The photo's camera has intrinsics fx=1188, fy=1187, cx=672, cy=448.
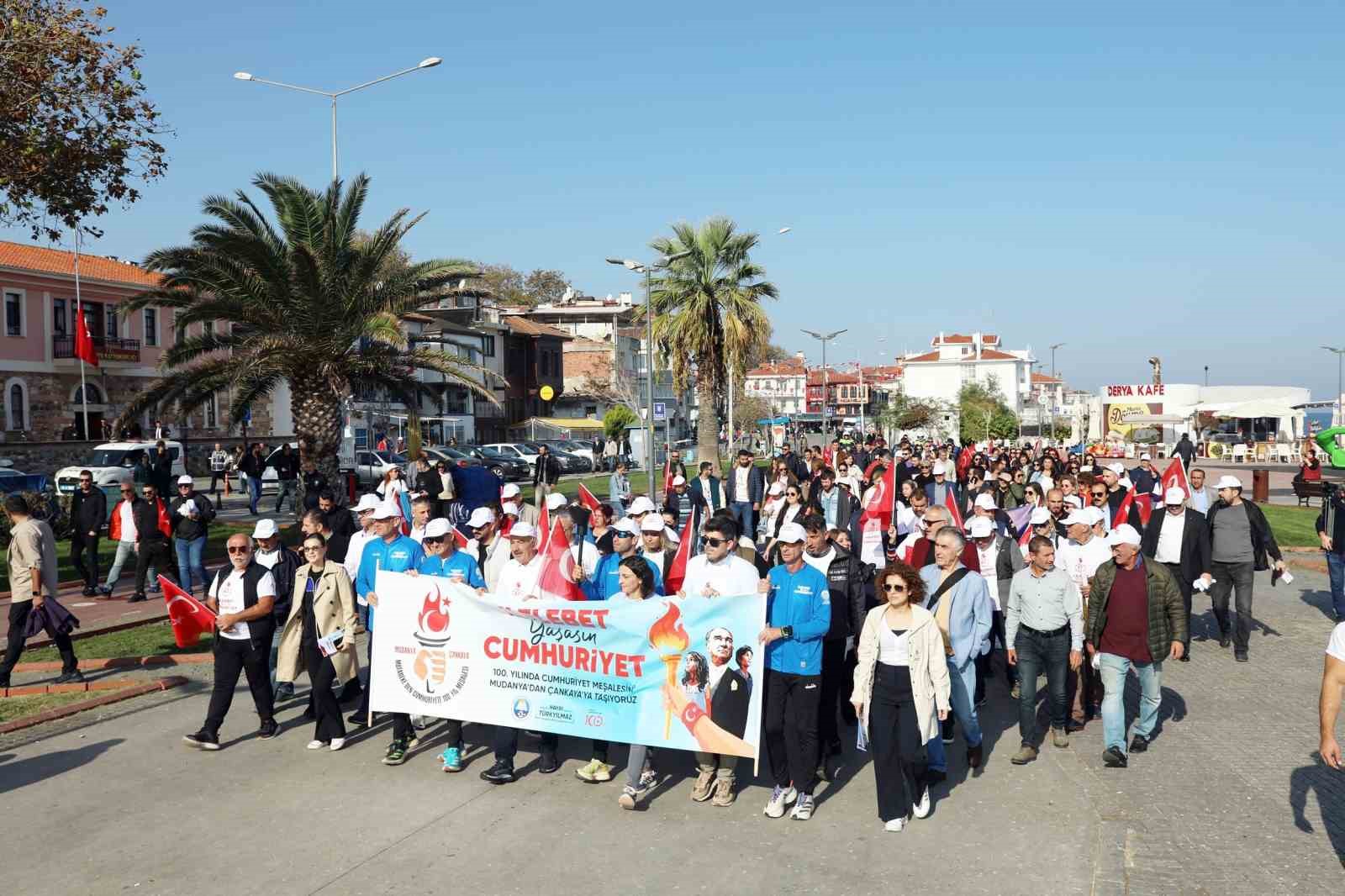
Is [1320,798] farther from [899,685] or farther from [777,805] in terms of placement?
[777,805]

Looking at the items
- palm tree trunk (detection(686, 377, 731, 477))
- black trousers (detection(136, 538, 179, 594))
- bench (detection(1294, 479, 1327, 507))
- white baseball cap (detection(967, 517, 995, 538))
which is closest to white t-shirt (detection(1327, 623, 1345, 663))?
white baseball cap (detection(967, 517, 995, 538))

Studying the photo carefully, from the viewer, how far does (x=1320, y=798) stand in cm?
748

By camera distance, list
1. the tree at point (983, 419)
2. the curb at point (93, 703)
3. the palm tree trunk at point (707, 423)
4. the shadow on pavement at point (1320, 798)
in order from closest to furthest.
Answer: the shadow on pavement at point (1320, 798), the curb at point (93, 703), the palm tree trunk at point (707, 423), the tree at point (983, 419)

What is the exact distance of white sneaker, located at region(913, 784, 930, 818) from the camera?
724 cm

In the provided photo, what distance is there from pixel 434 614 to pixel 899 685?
3447mm

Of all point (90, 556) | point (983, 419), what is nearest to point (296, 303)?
point (90, 556)

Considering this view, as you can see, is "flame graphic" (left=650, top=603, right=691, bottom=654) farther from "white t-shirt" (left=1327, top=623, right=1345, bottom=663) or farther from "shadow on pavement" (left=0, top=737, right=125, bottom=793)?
"shadow on pavement" (left=0, top=737, right=125, bottom=793)

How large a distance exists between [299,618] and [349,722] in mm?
1162

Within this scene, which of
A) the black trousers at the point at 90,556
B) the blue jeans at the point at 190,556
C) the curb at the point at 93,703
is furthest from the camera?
the black trousers at the point at 90,556

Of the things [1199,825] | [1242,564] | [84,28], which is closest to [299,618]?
[1199,825]

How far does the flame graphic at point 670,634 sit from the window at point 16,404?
150ft

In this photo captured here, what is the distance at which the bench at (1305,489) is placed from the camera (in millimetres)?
29922

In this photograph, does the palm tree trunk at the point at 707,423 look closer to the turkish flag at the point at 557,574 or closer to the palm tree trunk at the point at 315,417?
the palm tree trunk at the point at 315,417

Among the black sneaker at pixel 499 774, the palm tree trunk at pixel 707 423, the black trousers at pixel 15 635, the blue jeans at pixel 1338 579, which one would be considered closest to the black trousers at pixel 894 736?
the black sneaker at pixel 499 774
